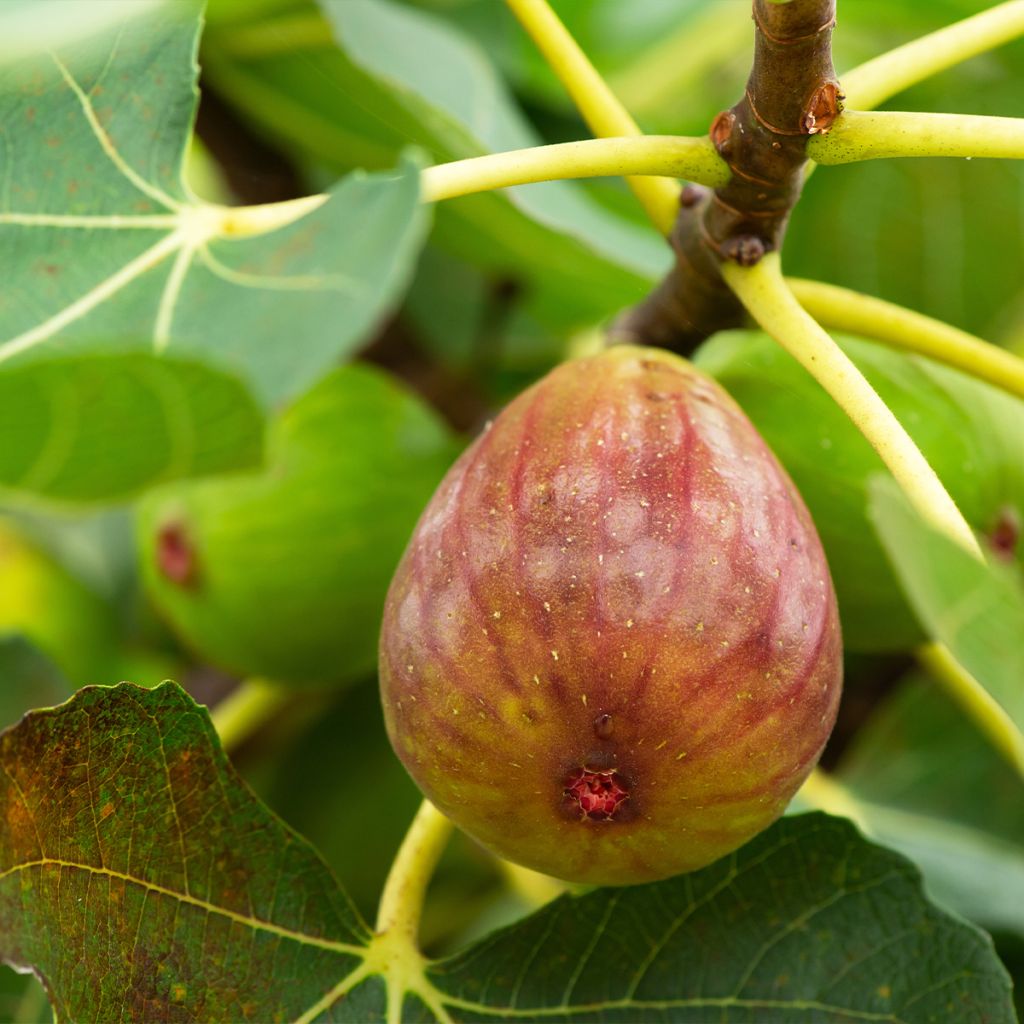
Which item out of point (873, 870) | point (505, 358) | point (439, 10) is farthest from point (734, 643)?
point (439, 10)

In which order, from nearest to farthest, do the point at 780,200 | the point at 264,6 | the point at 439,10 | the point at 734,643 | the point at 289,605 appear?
the point at 734,643
the point at 780,200
the point at 289,605
the point at 264,6
the point at 439,10

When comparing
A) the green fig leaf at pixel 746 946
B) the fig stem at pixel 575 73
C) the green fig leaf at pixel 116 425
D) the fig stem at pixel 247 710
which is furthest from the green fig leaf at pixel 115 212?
the fig stem at pixel 247 710

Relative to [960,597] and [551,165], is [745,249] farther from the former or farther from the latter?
[960,597]

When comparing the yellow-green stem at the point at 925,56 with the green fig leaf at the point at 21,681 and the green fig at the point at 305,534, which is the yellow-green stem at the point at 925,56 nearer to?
the green fig at the point at 305,534

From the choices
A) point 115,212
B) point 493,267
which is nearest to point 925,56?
point 115,212

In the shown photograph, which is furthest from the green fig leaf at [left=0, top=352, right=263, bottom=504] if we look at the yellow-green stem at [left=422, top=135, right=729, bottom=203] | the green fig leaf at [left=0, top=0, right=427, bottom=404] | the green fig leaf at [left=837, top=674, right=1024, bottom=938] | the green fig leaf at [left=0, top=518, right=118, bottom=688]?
the green fig leaf at [left=837, top=674, right=1024, bottom=938]

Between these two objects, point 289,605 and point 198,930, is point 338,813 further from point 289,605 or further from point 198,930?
point 198,930

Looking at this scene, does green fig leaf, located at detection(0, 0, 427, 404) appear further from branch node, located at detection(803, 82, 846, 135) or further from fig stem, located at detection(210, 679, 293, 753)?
fig stem, located at detection(210, 679, 293, 753)
